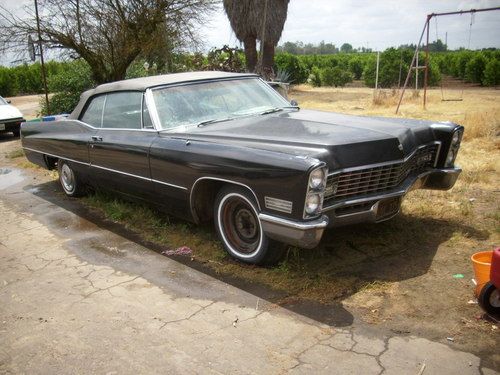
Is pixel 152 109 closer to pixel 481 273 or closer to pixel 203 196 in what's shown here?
pixel 203 196

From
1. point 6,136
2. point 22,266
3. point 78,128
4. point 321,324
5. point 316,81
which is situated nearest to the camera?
point 321,324

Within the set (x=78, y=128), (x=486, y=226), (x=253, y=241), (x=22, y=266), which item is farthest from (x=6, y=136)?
(x=486, y=226)

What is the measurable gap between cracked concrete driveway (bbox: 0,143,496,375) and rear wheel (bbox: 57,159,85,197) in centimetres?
188

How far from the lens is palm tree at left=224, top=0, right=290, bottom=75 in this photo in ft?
63.1

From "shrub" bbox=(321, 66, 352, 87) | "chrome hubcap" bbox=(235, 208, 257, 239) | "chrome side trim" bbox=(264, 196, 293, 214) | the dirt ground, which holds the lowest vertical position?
the dirt ground

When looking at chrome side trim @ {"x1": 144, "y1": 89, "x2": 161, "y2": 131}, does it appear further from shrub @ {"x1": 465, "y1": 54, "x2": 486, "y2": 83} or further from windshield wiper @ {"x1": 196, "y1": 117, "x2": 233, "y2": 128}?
shrub @ {"x1": 465, "y1": 54, "x2": 486, "y2": 83}

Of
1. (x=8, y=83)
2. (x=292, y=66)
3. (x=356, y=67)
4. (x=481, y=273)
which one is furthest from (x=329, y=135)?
(x=356, y=67)

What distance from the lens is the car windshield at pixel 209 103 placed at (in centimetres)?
447

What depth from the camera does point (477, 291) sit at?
122 inches

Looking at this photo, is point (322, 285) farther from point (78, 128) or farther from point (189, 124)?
point (78, 128)

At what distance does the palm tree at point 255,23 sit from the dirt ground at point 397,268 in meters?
15.0

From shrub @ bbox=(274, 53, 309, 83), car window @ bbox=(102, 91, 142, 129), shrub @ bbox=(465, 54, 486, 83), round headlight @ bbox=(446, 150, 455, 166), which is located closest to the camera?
round headlight @ bbox=(446, 150, 455, 166)

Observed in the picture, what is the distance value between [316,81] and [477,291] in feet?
99.5

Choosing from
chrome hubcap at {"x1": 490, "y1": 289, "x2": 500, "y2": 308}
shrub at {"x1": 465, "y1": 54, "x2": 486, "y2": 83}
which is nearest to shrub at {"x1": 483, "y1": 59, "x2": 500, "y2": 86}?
shrub at {"x1": 465, "y1": 54, "x2": 486, "y2": 83}
